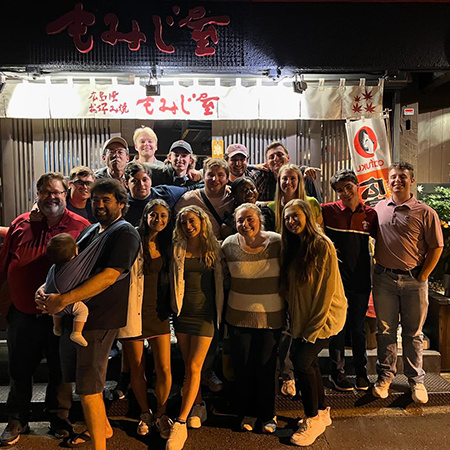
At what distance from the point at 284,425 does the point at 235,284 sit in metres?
1.60

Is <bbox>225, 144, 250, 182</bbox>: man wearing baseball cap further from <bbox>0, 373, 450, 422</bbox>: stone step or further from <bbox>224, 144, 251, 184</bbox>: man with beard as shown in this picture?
<bbox>0, 373, 450, 422</bbox>: stone step

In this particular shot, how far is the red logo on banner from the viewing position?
6.36 meters

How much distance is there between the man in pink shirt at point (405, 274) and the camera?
4.52 m

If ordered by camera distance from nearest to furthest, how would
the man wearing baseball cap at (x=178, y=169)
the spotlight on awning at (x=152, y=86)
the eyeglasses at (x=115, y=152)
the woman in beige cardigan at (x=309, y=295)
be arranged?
the woman in beige cardigan at (x=309, y=295)
the eyeglasses at (x=115, y=152)
the man wearing baseball cap at (x=178, y=169)
the spotlight on awning at (x=152, y=86)

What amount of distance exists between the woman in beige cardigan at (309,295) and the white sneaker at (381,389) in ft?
3.14

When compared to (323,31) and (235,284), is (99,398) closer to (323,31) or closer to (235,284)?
(235,284)

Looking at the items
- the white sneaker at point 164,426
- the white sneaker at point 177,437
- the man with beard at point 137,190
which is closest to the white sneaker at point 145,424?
the white sneaker at point 164,426

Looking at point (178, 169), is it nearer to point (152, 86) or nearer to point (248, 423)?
point (152, 86)

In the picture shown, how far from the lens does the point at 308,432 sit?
3.97m

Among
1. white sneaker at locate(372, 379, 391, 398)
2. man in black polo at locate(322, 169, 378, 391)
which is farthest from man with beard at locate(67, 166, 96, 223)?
white sneaker at locate(372, 379, 391, 398)

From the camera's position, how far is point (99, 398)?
3.47 m

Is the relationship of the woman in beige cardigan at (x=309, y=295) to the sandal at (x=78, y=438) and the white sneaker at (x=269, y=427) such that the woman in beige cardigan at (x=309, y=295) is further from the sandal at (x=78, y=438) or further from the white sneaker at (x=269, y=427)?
the sandal at (x=78, y=438)

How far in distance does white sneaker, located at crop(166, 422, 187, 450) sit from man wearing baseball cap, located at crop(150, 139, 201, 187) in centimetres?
288

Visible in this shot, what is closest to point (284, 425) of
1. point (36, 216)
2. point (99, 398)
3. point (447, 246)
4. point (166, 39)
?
point (99, 398)
